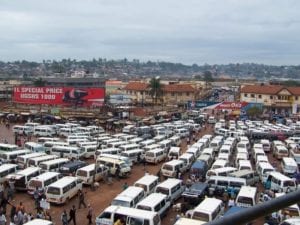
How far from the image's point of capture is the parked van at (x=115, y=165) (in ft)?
65.1

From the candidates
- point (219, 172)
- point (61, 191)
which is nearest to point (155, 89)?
point (219, 172)

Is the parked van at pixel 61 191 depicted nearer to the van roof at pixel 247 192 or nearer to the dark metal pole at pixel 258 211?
the van roof at pixel 247 192

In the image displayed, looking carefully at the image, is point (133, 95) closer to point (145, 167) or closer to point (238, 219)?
point (145, 167)

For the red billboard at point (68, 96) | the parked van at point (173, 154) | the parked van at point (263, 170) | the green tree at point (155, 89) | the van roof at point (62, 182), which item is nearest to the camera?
the van roof at point (62, 182)

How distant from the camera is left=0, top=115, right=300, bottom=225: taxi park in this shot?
13586mm

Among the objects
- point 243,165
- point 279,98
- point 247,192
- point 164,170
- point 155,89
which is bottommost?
point 164,170

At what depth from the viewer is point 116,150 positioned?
24.0 metres

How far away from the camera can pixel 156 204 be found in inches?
527

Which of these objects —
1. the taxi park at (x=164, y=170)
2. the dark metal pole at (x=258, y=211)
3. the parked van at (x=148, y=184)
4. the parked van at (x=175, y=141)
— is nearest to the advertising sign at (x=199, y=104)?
the taxi park at (x=164, y=170)

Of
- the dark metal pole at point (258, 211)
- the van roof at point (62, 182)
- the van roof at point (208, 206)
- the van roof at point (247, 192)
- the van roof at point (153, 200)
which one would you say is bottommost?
the van roof at point (62, 182)

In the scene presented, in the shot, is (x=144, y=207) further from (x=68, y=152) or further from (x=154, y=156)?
(x=68, y=152)

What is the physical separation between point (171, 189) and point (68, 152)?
31.1 feet

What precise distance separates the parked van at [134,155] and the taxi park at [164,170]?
60 millimetres

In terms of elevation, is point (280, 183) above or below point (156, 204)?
below
